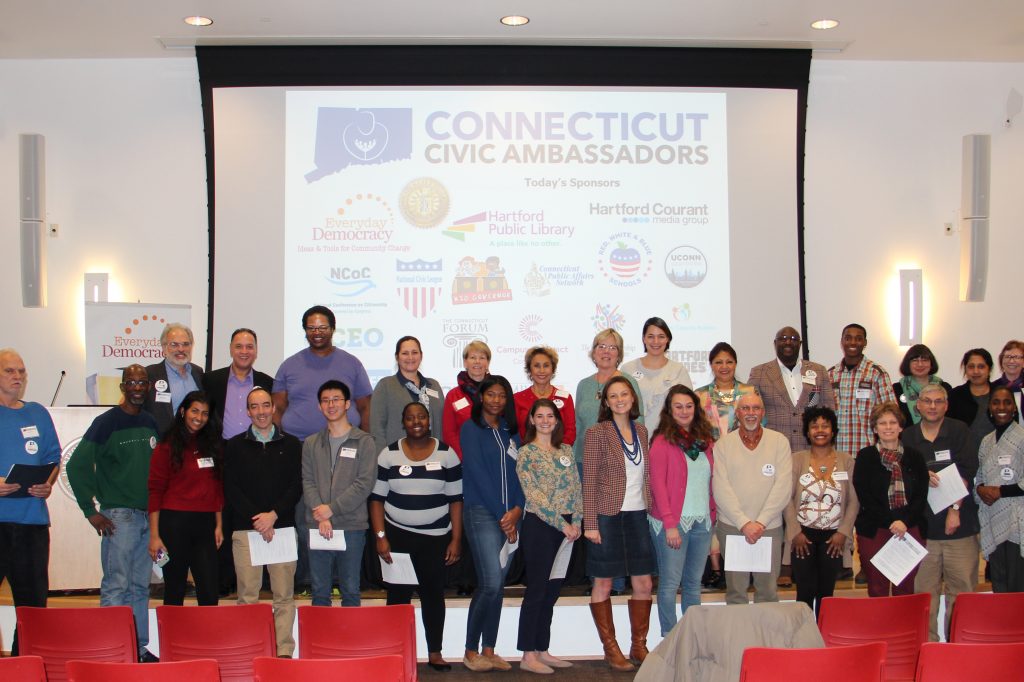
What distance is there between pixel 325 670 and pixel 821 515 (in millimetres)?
2962

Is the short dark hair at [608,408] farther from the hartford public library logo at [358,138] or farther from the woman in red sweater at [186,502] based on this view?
the hartford public library logo at [358,138]

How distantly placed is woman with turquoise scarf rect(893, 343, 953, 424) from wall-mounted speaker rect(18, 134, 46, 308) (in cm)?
635

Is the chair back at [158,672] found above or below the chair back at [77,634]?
above

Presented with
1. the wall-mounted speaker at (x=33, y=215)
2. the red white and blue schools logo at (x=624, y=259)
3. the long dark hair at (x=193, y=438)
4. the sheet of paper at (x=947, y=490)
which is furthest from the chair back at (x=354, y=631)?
the wall-mounted speaker at (x=33, y=215)

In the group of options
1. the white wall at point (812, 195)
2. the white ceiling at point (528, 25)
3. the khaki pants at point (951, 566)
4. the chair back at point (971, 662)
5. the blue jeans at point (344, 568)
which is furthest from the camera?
the white wall at point (812, 195)

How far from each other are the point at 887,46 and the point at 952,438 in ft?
12.3

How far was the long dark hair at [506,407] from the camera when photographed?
4973 millimetres

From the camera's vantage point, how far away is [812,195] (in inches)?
304

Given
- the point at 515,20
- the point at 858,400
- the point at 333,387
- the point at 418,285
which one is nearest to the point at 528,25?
the point at 515,20

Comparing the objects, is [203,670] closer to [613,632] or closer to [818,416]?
[613,632]

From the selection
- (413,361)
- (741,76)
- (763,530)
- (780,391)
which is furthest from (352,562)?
(741,76)

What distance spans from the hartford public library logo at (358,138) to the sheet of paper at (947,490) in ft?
14.8

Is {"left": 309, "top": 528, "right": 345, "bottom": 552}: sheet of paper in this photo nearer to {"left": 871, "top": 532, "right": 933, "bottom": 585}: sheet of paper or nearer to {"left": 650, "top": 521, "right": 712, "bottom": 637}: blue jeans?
{"left": 650, "top": 521, "right": 712, "bottom": 637}: blue jeans

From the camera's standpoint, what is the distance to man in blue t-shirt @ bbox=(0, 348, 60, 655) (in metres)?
4.64
